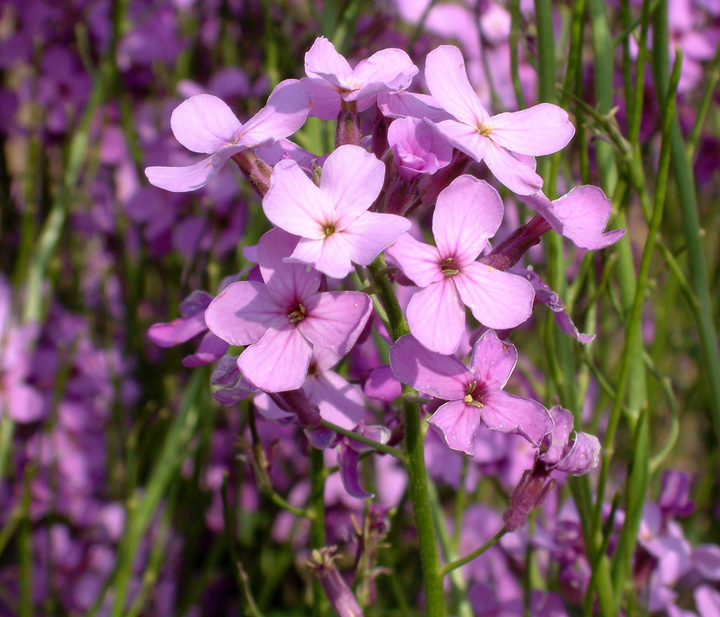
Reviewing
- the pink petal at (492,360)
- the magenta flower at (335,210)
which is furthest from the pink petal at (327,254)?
the pink petal at (492,360)

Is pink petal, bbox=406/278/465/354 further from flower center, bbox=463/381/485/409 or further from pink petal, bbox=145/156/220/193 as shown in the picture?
pink petal, bbox=145/156/220/193

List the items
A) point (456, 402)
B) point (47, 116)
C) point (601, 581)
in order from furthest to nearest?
point (47, 116) < point (601, 581) < point (456, 402)

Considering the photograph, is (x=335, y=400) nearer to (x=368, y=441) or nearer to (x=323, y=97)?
(x=368, y=441)

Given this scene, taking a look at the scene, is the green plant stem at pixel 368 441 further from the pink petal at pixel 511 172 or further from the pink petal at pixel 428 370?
the pink petal at pixel 511 172

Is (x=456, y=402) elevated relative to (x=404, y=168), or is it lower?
lower

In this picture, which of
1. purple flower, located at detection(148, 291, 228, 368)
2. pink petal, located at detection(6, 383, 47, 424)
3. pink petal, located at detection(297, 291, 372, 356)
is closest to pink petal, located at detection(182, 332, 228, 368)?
purple flower, located at detection(148, 291, 228, 368)

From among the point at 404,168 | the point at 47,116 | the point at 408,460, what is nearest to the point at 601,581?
the point at 408,460

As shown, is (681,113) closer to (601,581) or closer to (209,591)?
(601,581)
